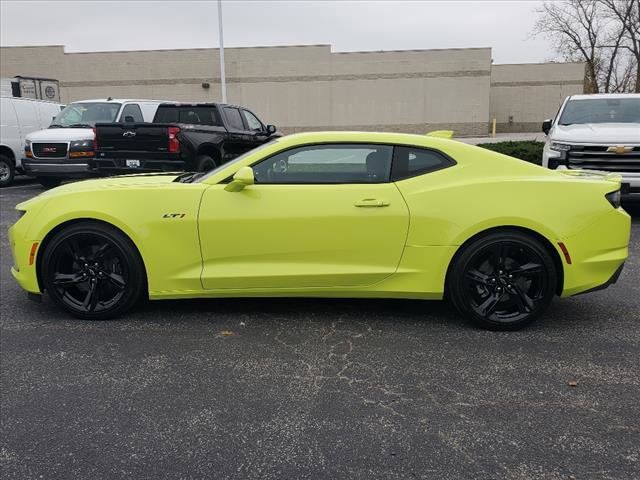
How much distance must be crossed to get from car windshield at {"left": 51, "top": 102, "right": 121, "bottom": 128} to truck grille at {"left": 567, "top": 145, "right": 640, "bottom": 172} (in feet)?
31.7

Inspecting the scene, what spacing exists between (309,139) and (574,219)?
2.02 m

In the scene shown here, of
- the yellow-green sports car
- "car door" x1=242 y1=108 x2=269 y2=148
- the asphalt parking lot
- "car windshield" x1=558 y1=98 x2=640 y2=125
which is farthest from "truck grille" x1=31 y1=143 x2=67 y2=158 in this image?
"car windshield" x1=558 y1=98 x2=640 y2=125

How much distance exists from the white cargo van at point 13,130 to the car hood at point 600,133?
39.0ft

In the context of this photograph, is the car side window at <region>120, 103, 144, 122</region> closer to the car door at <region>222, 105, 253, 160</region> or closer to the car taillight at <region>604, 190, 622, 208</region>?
the car door at <region>222, 105, 253, 160</region>

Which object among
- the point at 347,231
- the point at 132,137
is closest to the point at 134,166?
the point at 132,137

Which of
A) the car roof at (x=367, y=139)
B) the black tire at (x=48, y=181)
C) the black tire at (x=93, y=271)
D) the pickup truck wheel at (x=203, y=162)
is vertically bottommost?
the black tire at (x=48, y=181)

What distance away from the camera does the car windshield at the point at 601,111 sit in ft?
29.7

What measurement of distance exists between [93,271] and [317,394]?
84.1 inches

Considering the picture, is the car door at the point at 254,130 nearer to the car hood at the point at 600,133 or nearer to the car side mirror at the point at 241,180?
the car hood at the point at 600,133

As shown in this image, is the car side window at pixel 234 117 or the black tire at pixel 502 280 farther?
the car side window at pixel 234 117

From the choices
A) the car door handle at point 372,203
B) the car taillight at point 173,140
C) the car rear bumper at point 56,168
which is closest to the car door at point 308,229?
the car door handle at point 372,203

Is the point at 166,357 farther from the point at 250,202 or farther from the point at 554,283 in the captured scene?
the point at 554,283

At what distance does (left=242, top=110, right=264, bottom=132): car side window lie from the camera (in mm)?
12689

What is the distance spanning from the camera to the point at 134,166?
33.1 ft
